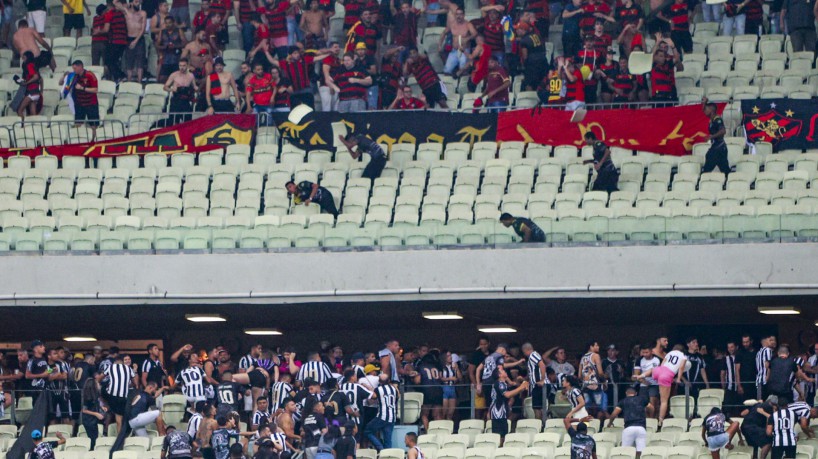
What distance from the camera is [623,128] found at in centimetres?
2464

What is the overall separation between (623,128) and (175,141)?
7.08 metres

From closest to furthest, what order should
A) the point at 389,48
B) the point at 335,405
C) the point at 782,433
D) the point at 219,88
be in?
1. the point at 782,433
2. the point at 335,405
3. the point at 219,88
4. the point at 389,48

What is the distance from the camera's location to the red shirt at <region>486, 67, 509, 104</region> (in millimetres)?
25859

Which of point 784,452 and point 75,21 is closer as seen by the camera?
point 784,452

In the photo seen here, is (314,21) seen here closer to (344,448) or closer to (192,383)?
(192,383)

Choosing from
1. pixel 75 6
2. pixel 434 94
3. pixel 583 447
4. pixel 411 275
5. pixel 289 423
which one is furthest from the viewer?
pixel 75 6

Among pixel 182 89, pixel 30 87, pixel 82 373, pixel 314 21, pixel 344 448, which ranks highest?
pixel 314 21

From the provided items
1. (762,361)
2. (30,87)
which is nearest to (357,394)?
(762,361)

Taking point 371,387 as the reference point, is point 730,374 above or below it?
above

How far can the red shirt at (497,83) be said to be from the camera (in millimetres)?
25859

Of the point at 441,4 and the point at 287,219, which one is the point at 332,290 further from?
the point at 441,4

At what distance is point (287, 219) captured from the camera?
72.7 ft

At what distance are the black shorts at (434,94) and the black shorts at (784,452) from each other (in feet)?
32.3

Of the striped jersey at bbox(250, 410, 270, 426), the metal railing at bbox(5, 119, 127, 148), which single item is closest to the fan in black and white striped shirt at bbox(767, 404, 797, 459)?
the striped jersey at bbox(250, 410, 270, 426)
